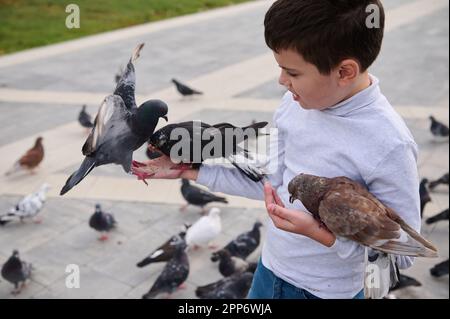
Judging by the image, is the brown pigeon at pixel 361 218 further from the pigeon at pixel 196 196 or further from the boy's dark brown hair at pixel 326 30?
the pigeon at pixel 196 196

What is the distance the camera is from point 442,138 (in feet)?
26.7

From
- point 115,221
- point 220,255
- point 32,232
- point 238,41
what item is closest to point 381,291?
point 220,255

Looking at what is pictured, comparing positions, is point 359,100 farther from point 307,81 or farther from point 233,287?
point 233,287

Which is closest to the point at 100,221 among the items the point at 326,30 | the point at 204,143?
the point at 204,143

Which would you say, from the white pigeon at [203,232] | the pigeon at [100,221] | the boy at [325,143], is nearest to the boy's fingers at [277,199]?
the boy at [325,143]

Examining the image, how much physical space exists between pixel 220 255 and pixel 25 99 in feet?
17.9

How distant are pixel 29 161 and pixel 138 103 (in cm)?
536

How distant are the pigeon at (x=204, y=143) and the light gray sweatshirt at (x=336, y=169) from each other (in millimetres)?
79

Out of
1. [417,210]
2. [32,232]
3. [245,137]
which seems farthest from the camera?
[32,232]

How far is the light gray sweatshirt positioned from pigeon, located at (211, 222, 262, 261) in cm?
300

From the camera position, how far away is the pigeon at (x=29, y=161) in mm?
6691

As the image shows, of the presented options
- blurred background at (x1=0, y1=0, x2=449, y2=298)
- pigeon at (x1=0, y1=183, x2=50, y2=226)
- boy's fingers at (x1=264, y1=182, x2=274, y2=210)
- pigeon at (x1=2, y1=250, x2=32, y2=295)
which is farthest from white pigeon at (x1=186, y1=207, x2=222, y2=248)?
boy's fingers at (x1=264, y1=182, x2=274, y2=210)

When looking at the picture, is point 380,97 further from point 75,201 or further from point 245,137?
point 75,201

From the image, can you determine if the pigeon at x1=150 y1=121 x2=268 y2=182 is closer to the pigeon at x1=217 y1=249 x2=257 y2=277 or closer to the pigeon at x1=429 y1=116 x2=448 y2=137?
the pigeon at x1=217 y1=249 x2=257 y2=277
